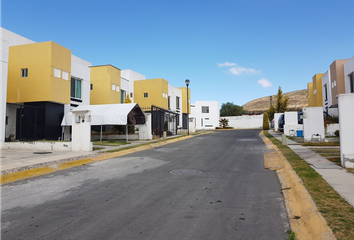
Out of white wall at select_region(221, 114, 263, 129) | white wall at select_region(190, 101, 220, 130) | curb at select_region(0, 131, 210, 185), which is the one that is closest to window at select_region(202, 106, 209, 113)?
white wall at select_region(190, 101, 220, 130)

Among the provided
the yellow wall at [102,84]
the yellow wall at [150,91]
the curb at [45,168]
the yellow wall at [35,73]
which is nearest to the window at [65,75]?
the yellow wall at [35,73]

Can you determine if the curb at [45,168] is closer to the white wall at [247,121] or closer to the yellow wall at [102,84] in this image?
the yellow wall at [102,84]

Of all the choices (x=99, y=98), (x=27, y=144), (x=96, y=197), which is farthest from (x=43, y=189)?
(x=99, y=98)

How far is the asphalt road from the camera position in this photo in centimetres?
358

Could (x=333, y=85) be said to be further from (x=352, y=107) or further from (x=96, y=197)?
(x=96, y=197)

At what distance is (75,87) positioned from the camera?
23.7 metres

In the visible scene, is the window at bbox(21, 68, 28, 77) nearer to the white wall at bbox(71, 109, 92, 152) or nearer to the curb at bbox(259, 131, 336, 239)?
the white wall at bbox(71, 109, 92, 152)

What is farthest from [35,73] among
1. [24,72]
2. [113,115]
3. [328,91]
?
[328,91]

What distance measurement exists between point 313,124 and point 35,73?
20937 millimetres

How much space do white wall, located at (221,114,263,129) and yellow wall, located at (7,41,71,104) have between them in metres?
45.8

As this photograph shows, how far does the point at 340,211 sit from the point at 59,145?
13596mm

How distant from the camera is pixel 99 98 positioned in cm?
2933

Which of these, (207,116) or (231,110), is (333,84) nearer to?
(207,116)

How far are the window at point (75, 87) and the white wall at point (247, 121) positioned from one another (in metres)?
42.1
